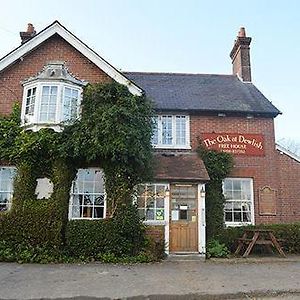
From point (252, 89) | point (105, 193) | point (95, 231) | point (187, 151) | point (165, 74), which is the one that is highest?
point (165, 74)

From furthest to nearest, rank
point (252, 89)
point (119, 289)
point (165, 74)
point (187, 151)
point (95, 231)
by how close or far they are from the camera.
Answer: point (165, 74) → point (252, 89) → point (187, 151) → point (95, 231) → point (119, 289)

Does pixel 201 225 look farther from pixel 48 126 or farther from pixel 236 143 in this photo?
pixel 48 126

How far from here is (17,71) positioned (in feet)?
51.3

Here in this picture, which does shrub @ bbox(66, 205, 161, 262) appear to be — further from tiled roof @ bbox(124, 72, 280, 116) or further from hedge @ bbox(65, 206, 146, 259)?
tiled roof @ bbox(124, 72, 280, 116)

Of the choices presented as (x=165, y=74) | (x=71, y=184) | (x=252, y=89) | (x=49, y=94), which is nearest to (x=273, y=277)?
(x=71, y=184)

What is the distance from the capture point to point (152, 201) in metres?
14.3

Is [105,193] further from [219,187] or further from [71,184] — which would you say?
[219,187]

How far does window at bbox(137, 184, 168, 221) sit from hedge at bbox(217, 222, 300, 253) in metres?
3.01

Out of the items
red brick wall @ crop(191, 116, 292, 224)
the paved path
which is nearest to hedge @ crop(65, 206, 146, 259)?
the paved path

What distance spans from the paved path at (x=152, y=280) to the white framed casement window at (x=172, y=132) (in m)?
6.29

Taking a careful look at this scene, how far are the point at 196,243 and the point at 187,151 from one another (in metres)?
4.79

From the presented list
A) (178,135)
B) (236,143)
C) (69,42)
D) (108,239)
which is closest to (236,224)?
(236,143)

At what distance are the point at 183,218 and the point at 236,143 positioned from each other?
511 cm

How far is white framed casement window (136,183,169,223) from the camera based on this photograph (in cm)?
1419
